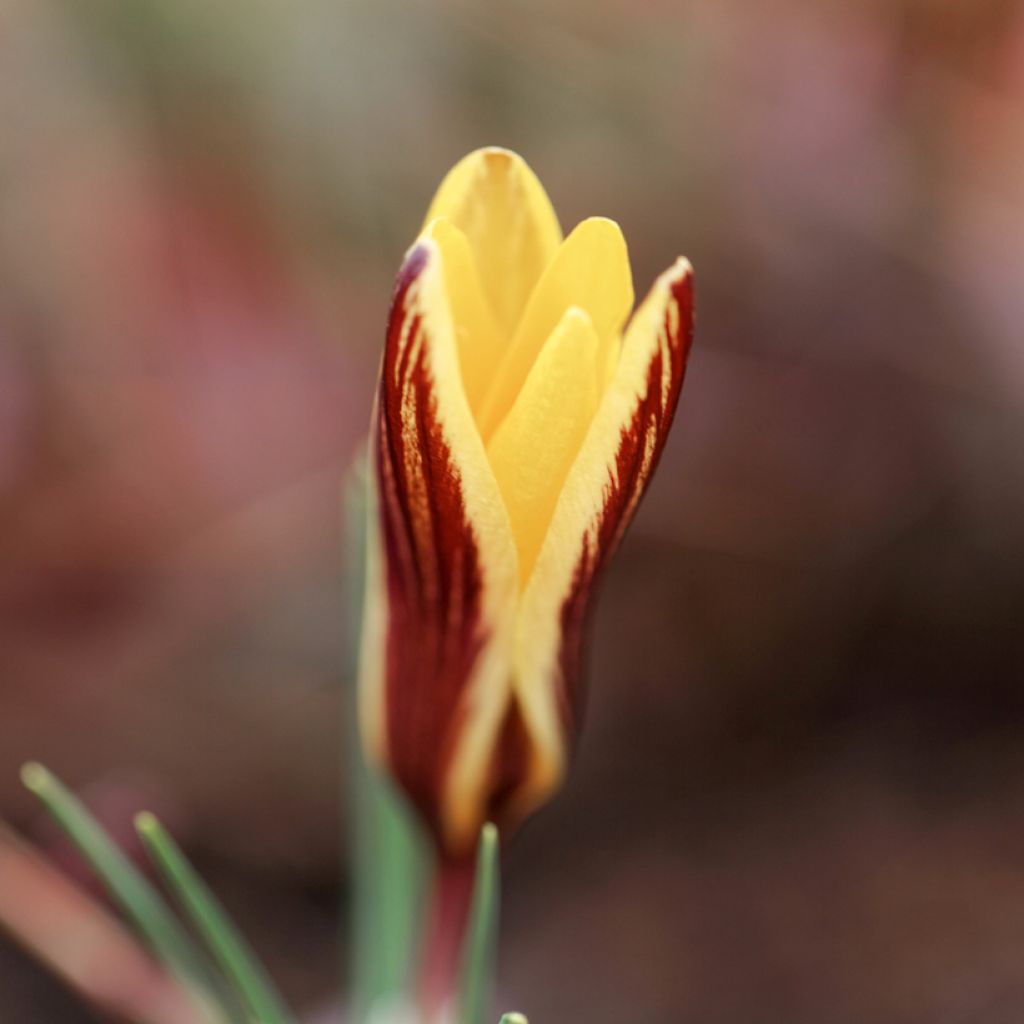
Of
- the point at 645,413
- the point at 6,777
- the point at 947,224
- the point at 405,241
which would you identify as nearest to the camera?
the point at 645,413

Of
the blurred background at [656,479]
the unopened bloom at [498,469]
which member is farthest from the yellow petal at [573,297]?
the blurred background at [656,479]

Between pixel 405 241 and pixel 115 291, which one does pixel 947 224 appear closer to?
pixel 405 241

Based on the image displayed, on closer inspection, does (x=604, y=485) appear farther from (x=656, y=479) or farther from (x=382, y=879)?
(x=656, y=479)

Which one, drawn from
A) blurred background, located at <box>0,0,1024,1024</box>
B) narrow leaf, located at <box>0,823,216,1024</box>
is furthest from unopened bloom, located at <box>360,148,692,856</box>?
blurred background, located at <box>0,0,1024,1024</box>

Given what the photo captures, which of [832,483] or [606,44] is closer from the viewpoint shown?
[832,483]

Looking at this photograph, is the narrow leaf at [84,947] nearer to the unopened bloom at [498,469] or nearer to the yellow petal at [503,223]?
the unopened bloom at [498,469]

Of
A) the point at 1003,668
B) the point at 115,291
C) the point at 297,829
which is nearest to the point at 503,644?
the point at 297,829
